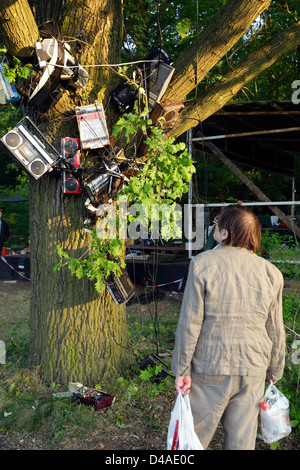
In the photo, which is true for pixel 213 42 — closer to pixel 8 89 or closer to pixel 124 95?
pixel 124 95

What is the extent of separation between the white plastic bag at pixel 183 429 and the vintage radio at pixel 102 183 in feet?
6.83

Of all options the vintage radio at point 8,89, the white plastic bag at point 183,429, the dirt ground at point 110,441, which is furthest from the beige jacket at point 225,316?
the vintage radio at point 8,89

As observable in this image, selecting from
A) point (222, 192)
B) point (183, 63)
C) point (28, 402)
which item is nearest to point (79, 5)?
point (183, 63)

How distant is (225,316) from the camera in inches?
103

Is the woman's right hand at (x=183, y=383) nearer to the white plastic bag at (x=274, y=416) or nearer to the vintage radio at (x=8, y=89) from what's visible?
the white plastic bag at (x=274, y=416)

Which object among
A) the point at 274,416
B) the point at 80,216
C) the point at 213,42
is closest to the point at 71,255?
the point at 80,216

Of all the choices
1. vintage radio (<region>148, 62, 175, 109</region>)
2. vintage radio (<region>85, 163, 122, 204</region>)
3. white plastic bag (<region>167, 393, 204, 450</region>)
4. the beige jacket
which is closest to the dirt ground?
white plastic bag (<region>167, 393, 204, 450</region>)

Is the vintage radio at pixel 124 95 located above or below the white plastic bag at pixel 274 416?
above

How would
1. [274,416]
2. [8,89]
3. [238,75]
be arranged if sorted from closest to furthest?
1. [274,416]
2. [8,89]
3. [238,75]

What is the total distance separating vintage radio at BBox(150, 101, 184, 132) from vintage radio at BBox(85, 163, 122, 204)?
642 millimetres

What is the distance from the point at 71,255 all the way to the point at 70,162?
0.90m

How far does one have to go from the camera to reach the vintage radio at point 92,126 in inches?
163

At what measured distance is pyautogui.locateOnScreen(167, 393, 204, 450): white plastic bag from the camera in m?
2.58

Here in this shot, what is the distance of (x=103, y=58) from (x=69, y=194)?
56.1 inches
